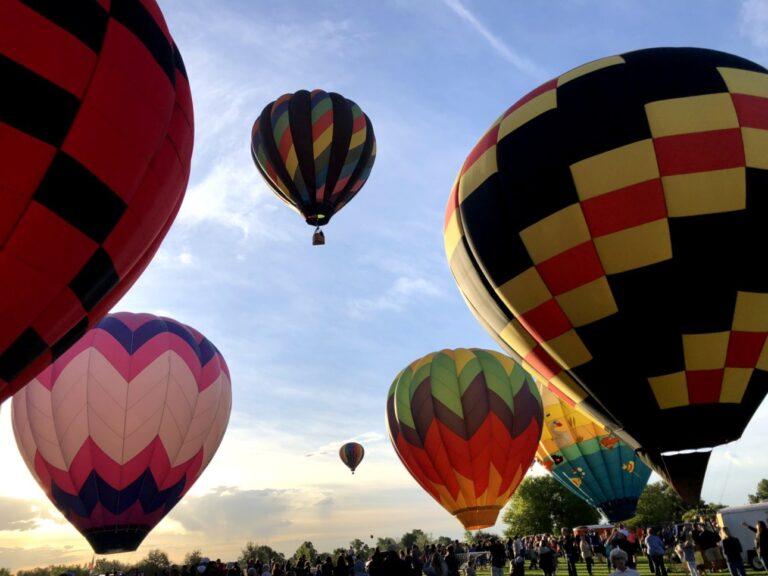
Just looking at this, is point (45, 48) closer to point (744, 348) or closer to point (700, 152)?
point (700, 152)

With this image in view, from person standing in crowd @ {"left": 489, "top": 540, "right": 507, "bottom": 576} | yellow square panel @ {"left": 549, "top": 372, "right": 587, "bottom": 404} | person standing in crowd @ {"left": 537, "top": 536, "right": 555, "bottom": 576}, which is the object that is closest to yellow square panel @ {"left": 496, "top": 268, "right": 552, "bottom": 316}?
yellow square panel @ {"left": 549, "top": 372, "right": 587, "bottom": 404}

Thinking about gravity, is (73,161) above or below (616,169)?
below

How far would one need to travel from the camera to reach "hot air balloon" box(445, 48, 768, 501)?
805 centimetres

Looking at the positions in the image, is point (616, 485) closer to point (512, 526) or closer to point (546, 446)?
point (546, 446)

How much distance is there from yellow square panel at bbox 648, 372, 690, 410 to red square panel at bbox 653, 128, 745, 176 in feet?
9.41

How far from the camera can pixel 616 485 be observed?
67.9 feet

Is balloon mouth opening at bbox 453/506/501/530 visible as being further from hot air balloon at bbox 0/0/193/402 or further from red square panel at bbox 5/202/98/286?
red square panel at bbox 5/202/98/286

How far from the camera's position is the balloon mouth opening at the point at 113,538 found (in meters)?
14.1

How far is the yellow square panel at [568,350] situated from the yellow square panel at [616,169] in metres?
2.14

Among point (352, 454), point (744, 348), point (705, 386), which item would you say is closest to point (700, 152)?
point (744, 348)

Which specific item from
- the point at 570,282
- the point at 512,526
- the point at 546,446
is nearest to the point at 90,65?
the point at 570,282

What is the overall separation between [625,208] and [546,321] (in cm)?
206

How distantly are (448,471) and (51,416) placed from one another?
35.0 ft

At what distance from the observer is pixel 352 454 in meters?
30.8
